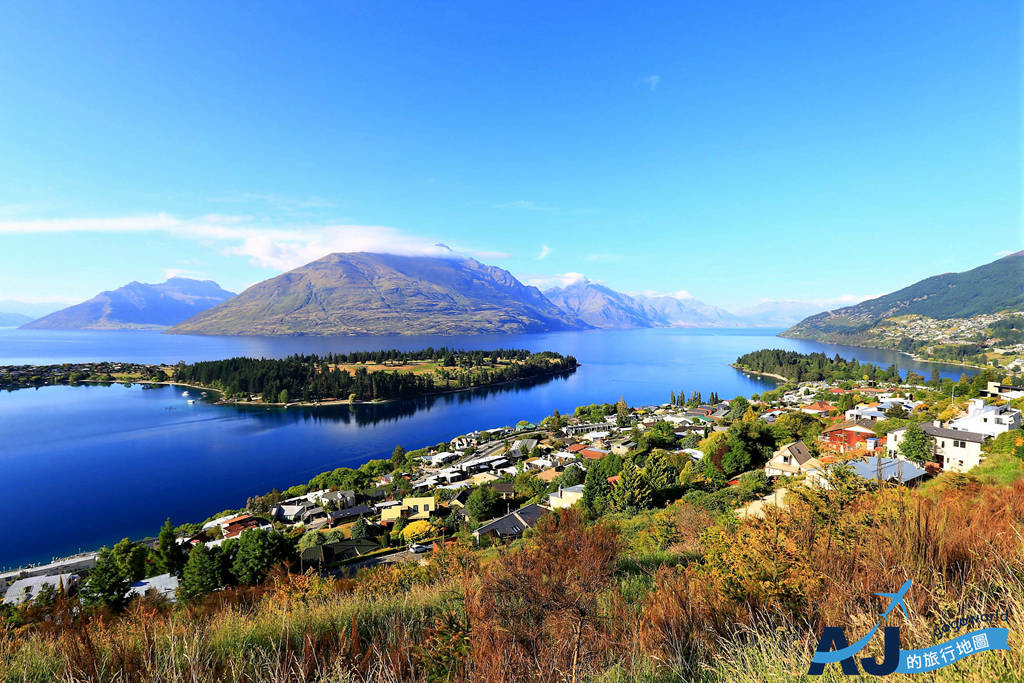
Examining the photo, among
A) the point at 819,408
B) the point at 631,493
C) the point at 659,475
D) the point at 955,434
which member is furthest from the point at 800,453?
the point at 819,408

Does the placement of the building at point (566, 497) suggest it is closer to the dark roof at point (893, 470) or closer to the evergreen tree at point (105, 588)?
the dark roof at point (893, 470)

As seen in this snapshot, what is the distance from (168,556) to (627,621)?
558 inches

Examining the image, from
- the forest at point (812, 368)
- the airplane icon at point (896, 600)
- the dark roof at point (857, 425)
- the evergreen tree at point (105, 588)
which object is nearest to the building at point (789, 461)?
the dark roof at point (857, 425)

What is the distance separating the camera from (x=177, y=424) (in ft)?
111

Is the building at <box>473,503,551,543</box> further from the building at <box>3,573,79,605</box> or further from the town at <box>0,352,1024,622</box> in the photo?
the building at <box>3,573,79,605</box>

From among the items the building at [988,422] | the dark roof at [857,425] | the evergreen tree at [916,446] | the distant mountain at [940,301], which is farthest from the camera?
the distant mountain at [940,301]

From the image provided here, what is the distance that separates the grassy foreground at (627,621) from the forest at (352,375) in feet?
150

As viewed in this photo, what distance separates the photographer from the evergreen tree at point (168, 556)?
11422 mm

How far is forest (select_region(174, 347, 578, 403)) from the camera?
46375 millimetres

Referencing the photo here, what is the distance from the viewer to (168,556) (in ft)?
37.7

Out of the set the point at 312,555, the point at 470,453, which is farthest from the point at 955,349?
the point at 312,555

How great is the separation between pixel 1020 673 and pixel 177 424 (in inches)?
1705

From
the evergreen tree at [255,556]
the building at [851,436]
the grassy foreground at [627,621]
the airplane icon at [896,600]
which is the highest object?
the airplane icon at [896,600]

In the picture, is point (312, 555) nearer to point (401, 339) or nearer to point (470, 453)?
point (470, 453)
